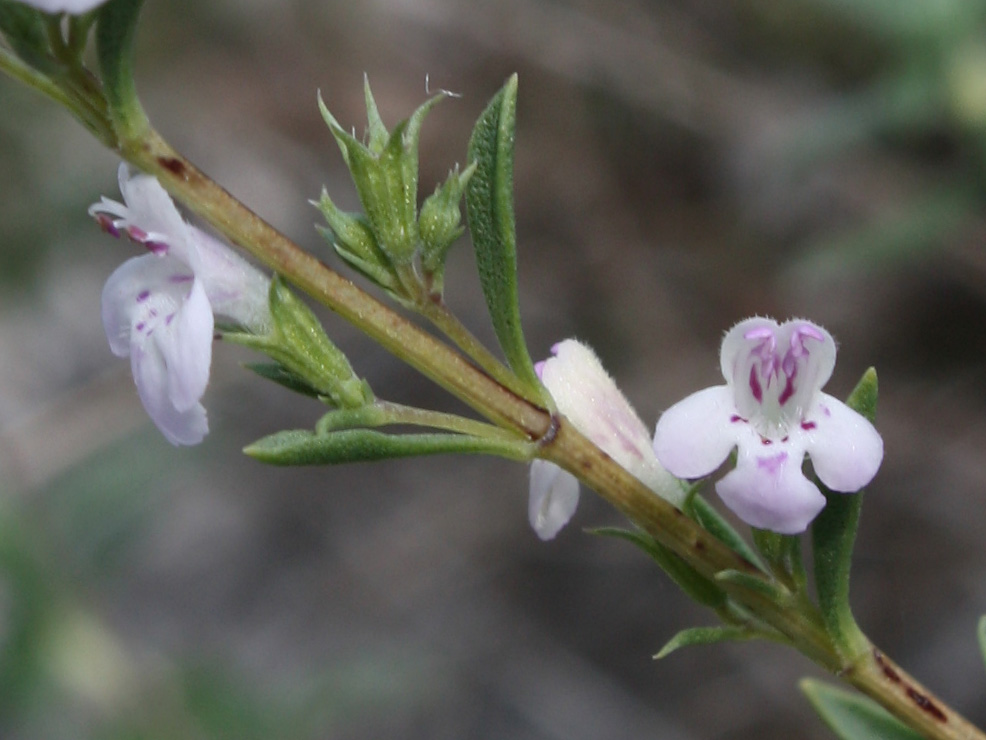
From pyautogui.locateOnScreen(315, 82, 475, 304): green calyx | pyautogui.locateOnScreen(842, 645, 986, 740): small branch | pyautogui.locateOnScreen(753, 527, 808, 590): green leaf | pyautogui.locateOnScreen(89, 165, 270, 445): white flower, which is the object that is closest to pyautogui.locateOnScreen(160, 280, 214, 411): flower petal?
pyautogui.locateOnScreen(89, 165, 270, 445): white flower

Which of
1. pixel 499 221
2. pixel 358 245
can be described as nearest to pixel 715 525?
pixel 499 221

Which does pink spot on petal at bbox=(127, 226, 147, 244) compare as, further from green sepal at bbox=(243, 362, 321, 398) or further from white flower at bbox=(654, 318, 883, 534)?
white flower at bbox=(654, 318, 883, 534)

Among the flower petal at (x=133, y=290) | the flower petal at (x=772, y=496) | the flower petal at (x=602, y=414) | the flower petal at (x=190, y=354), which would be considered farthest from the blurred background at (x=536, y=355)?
the flower petal at (x=772, y=496)

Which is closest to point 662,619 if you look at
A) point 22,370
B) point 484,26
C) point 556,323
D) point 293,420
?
point 556,323

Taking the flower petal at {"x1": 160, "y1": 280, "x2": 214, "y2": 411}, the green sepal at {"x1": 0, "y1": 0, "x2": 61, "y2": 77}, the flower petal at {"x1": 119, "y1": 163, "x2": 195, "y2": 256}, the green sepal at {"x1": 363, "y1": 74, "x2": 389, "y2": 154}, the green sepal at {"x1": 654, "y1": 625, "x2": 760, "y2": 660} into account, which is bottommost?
the flower petal at {"x1": 160, "y1": 280, "x2": 214, "y2": 411}

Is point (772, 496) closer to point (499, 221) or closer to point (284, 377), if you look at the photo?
point (499, 221)
